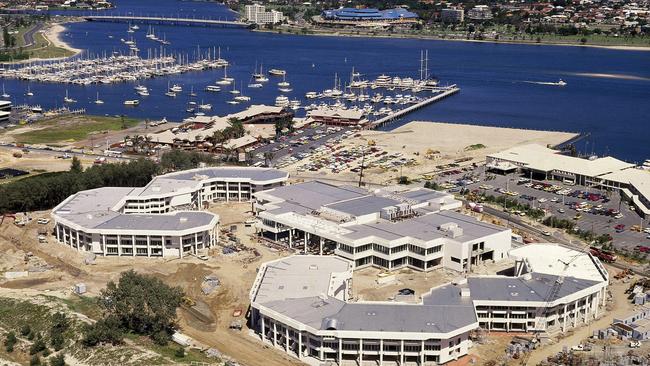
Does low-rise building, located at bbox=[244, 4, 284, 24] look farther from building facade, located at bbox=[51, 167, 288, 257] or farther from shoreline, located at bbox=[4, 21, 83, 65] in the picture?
building facade, located at bbox=[51, 167, 288, 257]

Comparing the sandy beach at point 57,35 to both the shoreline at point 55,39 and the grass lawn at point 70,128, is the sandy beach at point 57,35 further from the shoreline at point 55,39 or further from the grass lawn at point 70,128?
the grass lawn at point 70,128

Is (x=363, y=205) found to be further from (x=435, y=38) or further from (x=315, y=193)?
(x=435, y=38)

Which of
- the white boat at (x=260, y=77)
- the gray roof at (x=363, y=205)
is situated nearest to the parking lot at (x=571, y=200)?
the gray roof at (x=363, y=205)

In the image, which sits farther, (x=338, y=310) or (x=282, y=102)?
(x=282, y=102)

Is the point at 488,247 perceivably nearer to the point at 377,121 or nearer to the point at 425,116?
the point at 377,121

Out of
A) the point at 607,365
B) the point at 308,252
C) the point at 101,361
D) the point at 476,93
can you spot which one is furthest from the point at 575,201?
the point at 476,93

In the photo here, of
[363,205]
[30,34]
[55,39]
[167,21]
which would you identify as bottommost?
[363,205]

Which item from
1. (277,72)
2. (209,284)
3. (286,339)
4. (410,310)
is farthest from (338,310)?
(277,72)
